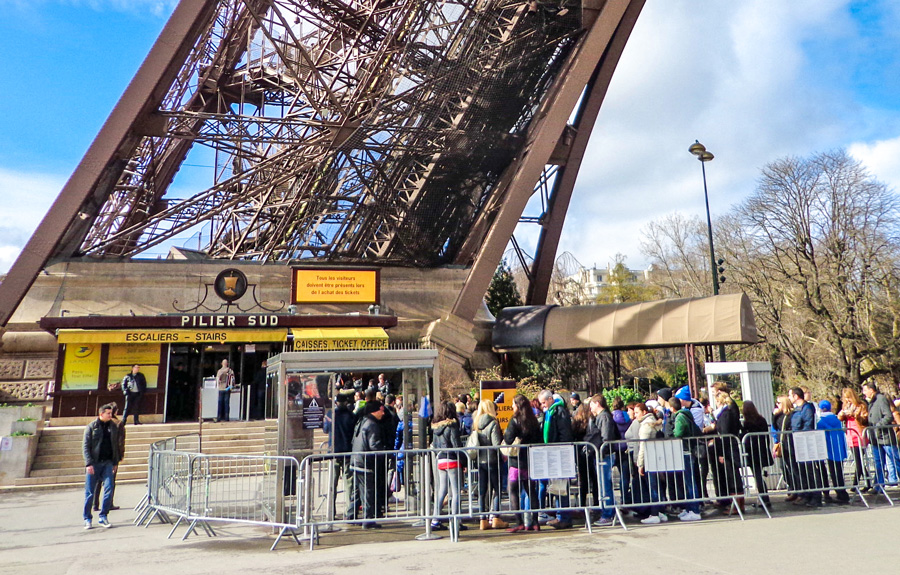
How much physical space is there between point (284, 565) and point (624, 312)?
19484mm

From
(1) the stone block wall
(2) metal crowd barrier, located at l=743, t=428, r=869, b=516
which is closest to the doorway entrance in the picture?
(1) the stone block wall

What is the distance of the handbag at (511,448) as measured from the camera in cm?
858

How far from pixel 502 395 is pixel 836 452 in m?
6.14

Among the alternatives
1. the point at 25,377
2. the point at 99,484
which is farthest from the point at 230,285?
the point at 99,484

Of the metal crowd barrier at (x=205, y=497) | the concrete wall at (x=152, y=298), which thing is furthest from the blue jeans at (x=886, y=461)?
the concrete wall at (x=152, y=298)

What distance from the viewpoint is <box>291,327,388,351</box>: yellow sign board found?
2366 centimetres

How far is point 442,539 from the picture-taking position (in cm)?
814

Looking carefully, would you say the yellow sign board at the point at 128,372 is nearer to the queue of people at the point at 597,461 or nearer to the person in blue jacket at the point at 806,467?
the queue of people at the point at 597,461

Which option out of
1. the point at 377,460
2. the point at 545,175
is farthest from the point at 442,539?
the point at 545,175

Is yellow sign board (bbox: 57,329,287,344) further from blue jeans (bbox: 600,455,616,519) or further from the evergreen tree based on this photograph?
blue jeans (bbox: 600,455,616,519)

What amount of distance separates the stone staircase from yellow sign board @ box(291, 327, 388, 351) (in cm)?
446

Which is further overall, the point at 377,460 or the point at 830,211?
the point at 830,211

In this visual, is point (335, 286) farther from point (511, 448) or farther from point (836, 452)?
point (836, 452)

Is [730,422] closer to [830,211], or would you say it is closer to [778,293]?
[830,211]
